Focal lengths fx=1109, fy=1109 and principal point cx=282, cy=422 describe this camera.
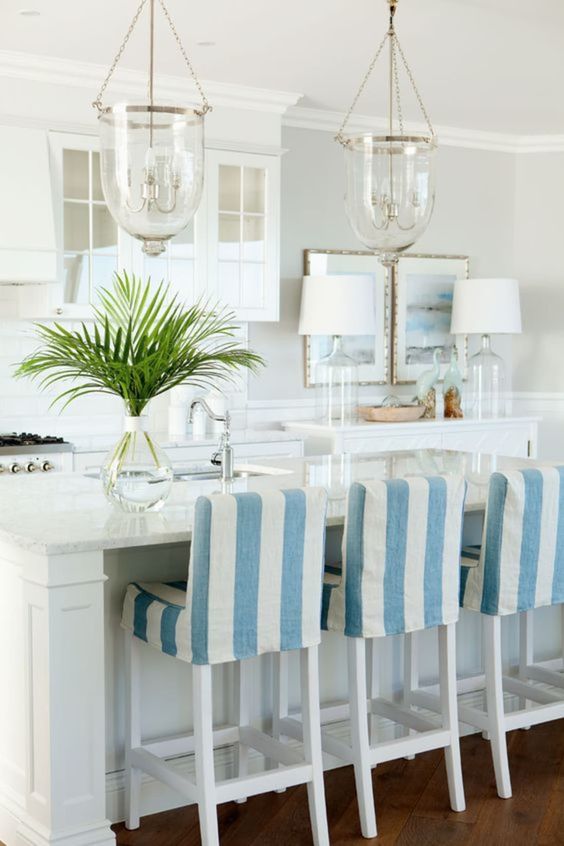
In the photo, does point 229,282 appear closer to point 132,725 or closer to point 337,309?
point 337,309

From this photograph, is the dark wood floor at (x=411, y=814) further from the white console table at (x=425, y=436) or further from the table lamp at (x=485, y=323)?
the table lamp at (x=485, y=323)

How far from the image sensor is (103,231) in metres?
5.41

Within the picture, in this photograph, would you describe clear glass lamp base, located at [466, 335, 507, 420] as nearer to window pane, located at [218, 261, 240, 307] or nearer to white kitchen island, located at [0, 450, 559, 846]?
window pane, located at [218, 261, 240, 307]

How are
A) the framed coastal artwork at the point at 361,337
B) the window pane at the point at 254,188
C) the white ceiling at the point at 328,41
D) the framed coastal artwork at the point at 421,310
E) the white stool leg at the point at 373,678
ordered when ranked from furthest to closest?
the framed coastal artwork at the point at 421,310 → the framed coastal artwork at the point at 361,337 → the window pane at the point at 254,188 → the white ceiling at the point at 328,41 → the white stool leg at the point at 373,678

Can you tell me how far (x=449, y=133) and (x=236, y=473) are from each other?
11.5 ft

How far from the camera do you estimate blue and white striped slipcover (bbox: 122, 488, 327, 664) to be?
9.29 feet

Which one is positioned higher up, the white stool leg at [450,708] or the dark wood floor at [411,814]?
the white stool leg at [450,708]

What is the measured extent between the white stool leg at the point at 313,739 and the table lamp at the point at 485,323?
13.2ft

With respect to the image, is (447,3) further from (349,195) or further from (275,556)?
(275,556)

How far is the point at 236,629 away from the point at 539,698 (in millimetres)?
1427

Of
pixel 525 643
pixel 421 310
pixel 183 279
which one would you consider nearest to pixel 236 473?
pixel 525 643

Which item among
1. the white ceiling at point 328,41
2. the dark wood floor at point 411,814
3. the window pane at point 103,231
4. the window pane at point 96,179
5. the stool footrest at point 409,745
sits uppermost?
the white ceiling at point 328,41

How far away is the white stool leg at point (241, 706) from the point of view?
3404 mm

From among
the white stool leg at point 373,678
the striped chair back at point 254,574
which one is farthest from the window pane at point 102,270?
the striped chair back at point 254,574
